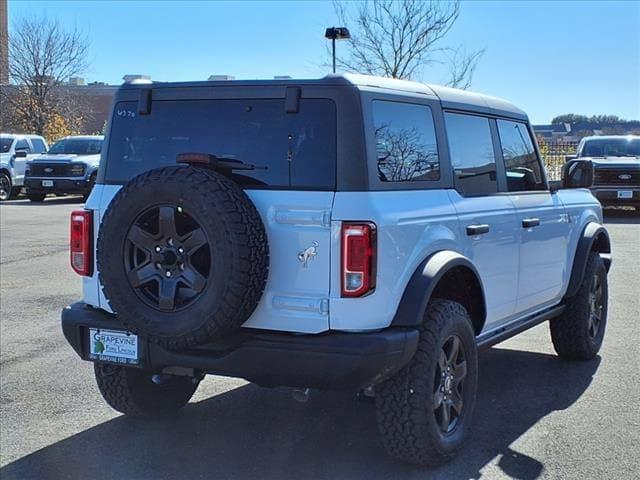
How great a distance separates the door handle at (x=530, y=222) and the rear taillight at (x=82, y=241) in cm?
265

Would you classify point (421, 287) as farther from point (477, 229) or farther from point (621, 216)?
point (621, 216)

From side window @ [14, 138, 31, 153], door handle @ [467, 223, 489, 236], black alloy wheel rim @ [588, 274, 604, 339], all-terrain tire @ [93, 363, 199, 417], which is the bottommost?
all-terrain tire @ [93, 363, 199, 417]

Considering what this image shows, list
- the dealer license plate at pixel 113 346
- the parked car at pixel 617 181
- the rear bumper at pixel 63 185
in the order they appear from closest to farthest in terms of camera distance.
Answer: the dealer license plate at pixel 113 346, the parked car at pixel 617 181, the rear bumper at pixel 63 185

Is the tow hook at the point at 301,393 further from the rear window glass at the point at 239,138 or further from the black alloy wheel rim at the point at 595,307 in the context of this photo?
the black alloy wheel rim at the point at 595,307

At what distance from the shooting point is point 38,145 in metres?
25.2

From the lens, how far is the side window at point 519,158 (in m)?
5.50

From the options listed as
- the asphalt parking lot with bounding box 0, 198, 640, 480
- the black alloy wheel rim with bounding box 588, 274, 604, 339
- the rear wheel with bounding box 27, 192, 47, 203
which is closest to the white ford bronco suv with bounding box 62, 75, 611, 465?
the asphalt parking lot with bounding box 0, 198, 640, 480

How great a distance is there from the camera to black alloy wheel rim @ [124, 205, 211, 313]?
3807 mm

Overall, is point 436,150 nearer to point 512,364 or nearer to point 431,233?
point 431,233

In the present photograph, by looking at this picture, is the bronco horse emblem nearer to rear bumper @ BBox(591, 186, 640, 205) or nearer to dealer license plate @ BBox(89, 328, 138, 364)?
dealer license plate @ BBox(89, 328, 138, 364)

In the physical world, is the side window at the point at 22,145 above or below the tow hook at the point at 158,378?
above

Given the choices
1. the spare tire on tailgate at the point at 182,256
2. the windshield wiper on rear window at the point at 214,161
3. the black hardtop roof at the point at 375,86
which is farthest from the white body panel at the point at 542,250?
the spare tire on tailgate at the point at 182,256

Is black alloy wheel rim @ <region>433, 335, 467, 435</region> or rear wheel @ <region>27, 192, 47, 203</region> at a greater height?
rear wheel @ <region>27, 192, 47, 203</region>

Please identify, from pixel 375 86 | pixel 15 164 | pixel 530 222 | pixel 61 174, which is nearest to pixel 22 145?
pixel 15 164
